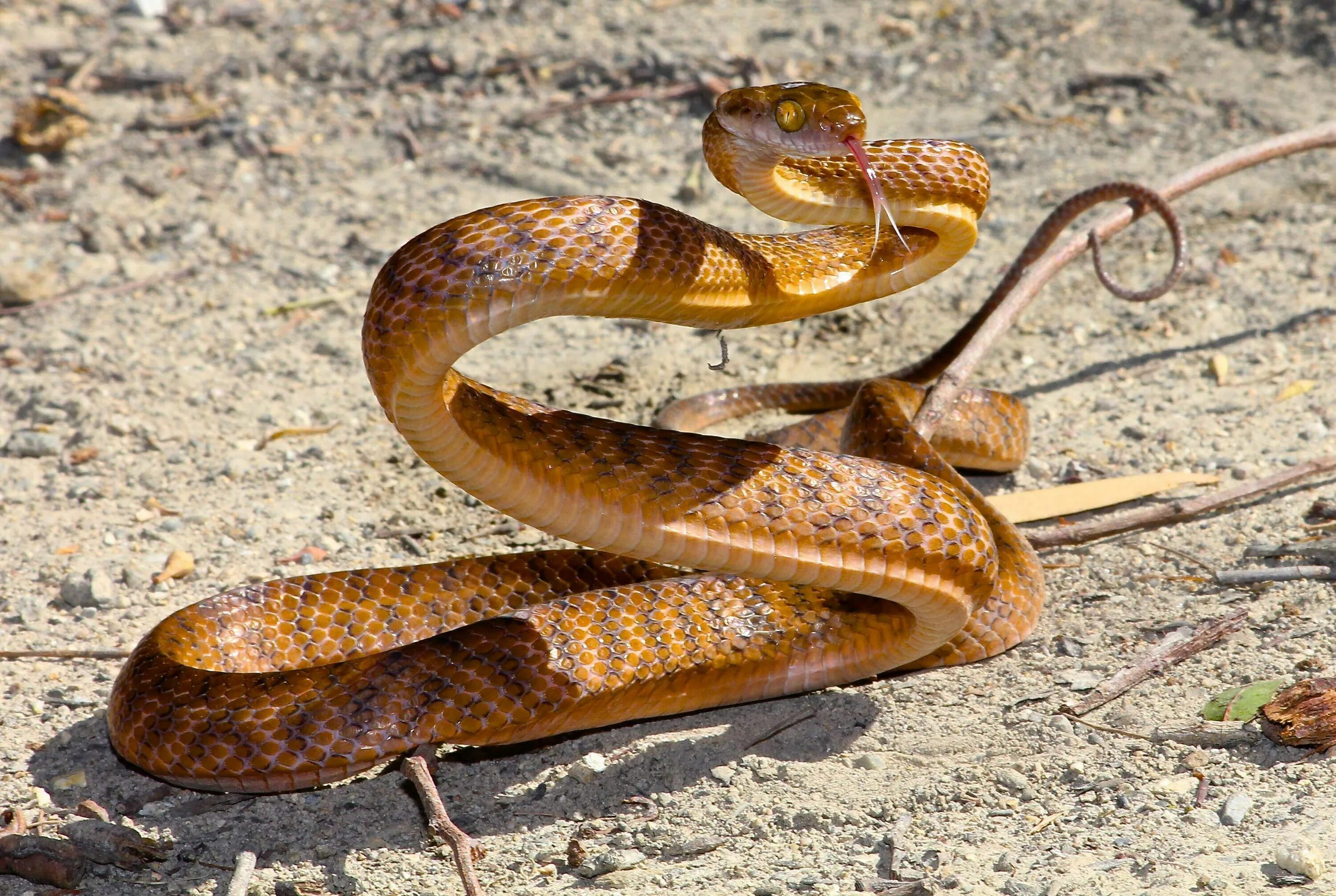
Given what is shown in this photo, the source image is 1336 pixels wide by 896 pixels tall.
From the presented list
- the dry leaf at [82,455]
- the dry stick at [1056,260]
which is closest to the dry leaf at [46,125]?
the dry leaf at [82,455]

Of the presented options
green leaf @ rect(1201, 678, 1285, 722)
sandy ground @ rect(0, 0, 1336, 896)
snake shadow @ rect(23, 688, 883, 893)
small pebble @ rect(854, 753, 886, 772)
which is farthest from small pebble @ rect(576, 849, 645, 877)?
green leaf @ rect(1201, 678, 1285, 722)

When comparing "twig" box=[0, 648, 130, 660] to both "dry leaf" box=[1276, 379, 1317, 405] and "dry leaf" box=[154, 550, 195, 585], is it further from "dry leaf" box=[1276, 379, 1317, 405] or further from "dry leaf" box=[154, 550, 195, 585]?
"dry leaf" box=[1276, 379, 1317, 405]

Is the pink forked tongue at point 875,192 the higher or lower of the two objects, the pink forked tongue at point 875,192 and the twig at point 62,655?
the higher

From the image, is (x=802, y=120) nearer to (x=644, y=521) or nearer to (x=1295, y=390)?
(x=644, y=521)

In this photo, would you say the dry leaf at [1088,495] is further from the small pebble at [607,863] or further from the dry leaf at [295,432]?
the dry leaf at [295,432]

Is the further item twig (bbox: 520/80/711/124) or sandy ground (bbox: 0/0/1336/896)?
twig (bbox: 520/80/711/124)

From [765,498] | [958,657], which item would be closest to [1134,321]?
[958,657]
